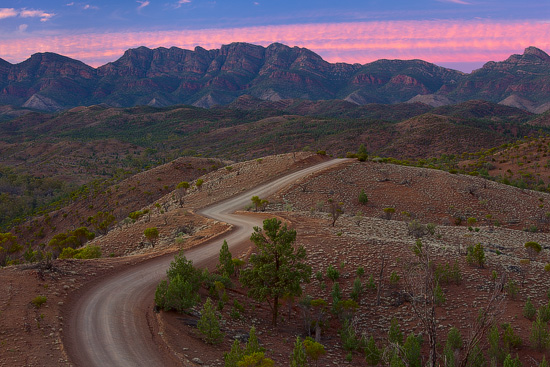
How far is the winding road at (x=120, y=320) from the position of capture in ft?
31.0

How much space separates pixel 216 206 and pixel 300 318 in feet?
58.5

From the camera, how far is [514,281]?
1614 cm

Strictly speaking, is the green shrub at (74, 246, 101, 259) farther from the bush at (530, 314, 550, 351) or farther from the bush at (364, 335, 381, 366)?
the bush at (530, 314, 550, 351)

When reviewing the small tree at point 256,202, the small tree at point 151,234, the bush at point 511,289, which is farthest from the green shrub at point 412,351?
the small tree at point 256,202

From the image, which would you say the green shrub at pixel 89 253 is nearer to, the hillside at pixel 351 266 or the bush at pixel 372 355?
the hillside at pixel 351 266

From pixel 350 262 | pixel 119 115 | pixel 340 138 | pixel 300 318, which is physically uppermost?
pixel 119 115

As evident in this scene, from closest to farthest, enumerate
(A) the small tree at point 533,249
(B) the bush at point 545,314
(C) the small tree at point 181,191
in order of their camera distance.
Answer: (B) the bush at point 545,314, (A) the small tree at point 533,249, (C) the small tree at point 181,191

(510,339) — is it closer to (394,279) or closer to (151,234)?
(394,279)

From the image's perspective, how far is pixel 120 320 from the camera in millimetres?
11516

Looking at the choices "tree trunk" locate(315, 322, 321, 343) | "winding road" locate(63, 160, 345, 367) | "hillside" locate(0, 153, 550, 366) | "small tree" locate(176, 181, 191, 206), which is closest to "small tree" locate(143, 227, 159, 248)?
"hillside" locate(0, 153, 550, 366)

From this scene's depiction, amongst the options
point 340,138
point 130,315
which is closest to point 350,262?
point 130,315

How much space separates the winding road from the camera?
9.45 metres

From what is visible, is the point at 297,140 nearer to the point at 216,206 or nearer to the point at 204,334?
the point at 216,206

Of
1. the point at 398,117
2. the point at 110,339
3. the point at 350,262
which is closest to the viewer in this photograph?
the point at 110,339
